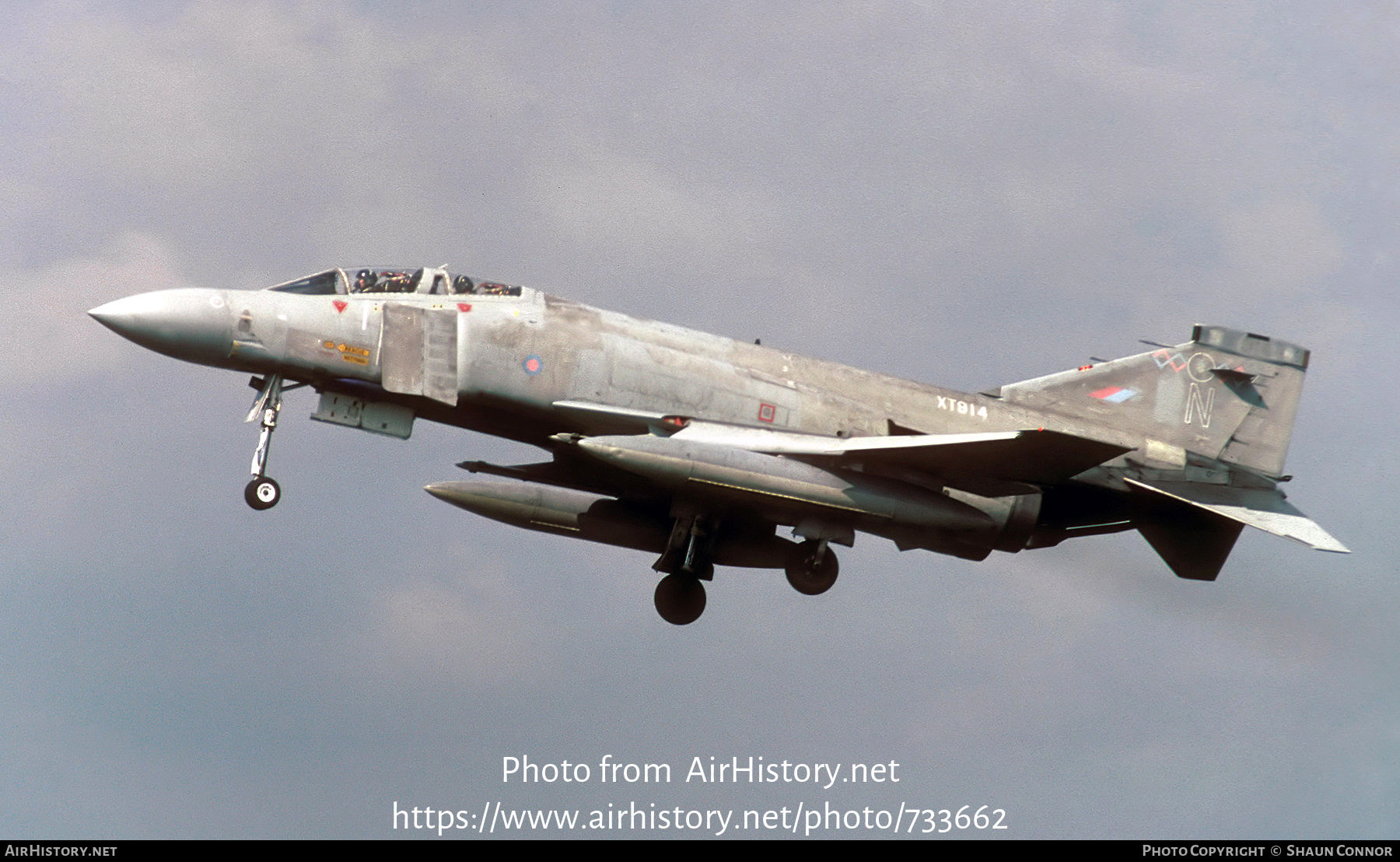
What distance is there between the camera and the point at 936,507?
20922mm

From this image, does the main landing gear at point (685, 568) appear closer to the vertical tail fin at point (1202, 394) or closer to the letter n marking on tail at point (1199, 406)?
the vertical tail fin at point (1202, 394)

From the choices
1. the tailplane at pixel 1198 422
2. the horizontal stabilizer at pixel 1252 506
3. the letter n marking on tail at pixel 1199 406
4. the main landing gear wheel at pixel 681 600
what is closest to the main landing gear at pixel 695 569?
the main landing gear wheel at pixel 681 600

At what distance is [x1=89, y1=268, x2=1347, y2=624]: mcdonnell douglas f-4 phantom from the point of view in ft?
65.4

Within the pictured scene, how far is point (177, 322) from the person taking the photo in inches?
766

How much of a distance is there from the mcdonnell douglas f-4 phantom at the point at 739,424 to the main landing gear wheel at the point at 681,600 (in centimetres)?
3

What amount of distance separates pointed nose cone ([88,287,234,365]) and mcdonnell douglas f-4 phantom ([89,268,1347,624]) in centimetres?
3

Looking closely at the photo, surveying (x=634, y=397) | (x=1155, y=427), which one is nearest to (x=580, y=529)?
(x=634, y=397)

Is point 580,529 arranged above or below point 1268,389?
below

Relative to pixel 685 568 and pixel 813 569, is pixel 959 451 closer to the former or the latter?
pixel 813 569

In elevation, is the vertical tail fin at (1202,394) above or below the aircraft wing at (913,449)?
above

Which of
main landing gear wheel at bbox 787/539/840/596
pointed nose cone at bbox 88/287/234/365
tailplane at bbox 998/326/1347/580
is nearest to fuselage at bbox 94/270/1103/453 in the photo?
pointed nose cone at bbox 88/287/234/365

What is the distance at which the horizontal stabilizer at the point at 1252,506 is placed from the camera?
22094 millimetres
